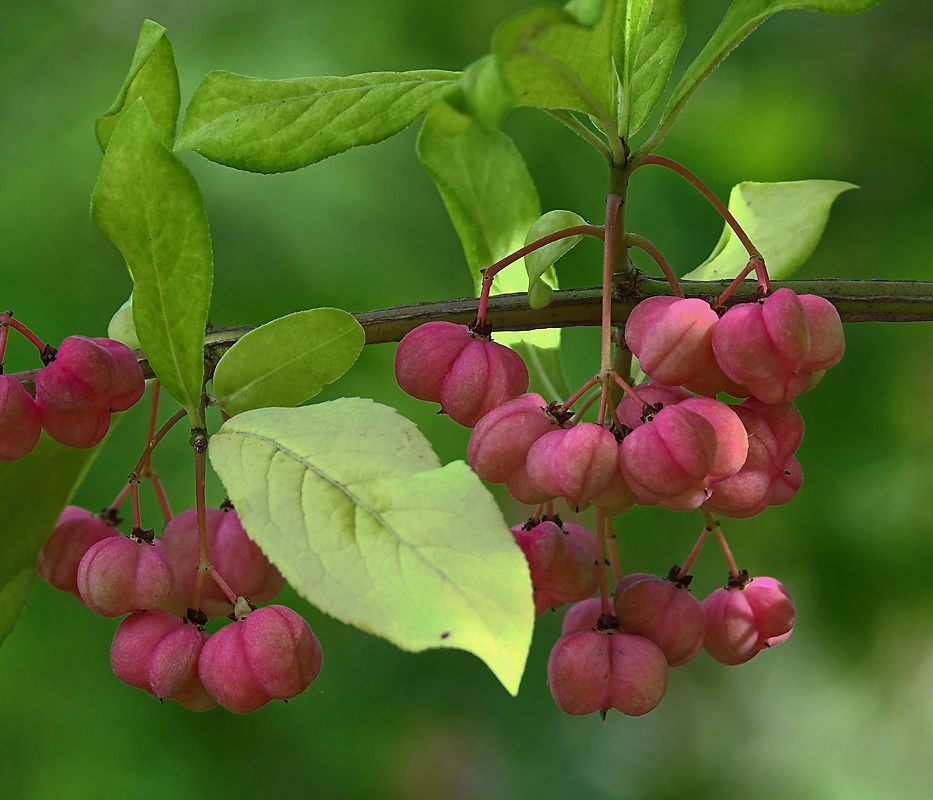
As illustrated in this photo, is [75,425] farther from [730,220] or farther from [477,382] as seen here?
[730,220]

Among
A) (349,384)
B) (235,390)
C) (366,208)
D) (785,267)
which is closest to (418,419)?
(349,384)

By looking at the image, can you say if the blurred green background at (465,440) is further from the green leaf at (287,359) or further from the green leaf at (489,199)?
the green leaf at (287,359)

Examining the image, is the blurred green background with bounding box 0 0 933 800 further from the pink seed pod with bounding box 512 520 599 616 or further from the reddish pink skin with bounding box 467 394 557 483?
the reddish pink skin with bounding box 467 394 557 483

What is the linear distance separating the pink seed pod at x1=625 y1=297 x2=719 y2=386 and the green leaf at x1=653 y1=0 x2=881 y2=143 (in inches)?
6.3

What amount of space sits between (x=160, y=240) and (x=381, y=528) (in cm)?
27

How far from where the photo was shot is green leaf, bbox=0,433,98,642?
0.84 metres

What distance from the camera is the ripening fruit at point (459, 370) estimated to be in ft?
2.24

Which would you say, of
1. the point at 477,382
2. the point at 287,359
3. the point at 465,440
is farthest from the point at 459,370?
the point at 465,440

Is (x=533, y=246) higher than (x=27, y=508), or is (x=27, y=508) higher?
(x=533, y=246)

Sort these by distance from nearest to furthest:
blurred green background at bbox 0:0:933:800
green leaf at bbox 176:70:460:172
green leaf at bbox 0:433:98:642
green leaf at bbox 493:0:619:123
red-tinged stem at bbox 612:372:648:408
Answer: green leaf at bbox 493:0:619:123 → red-tinged stem at bbox 612:372:648:408 → green leaf at bbox 176:70:460:172 → green leaf at bbox 0:433:98:642 → blurred green background at bbox 0:0:933:800

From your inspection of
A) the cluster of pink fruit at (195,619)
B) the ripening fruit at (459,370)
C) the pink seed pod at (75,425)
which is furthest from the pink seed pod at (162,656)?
the ripening fruit at (459,370)

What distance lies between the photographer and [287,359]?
2.32 feet

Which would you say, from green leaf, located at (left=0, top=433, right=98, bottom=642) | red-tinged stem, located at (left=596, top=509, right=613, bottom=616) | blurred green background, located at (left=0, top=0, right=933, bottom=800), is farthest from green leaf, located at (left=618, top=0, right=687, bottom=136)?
blurred green background, located at (left=0, top=0, right=933, bottom=800)

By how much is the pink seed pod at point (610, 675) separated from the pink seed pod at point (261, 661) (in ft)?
0.61
